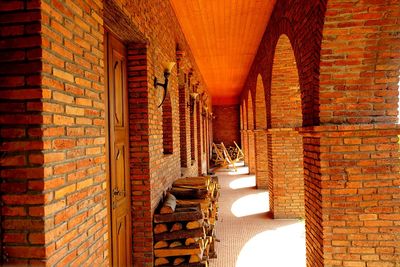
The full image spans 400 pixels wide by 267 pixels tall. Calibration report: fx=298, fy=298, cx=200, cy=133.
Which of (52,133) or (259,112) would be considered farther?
(259,112)

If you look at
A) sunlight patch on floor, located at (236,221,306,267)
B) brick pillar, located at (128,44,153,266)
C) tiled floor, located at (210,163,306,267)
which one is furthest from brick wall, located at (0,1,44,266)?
sunlight patch on floor, located at (236,221,306,267)

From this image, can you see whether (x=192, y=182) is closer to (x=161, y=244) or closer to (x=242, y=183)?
(x=161, y=244)

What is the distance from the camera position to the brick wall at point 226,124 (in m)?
25.5

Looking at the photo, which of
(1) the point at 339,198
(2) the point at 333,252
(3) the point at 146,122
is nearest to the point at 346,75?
(1) the point at 339,198

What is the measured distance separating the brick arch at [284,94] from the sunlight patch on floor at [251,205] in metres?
2.54

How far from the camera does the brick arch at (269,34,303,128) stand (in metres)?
7.07

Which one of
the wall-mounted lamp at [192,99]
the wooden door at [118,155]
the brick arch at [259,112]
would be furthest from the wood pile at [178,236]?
the brick arch at [259,112]

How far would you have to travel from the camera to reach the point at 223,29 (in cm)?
720

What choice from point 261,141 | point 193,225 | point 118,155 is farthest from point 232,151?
point 118,155

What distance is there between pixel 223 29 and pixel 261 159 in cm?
562

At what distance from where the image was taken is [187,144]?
805cm

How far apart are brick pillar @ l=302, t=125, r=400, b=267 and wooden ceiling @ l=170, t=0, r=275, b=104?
3.43 m

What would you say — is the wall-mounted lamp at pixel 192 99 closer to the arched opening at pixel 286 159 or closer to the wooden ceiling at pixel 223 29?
the wooden ceiling at pixel 223 29

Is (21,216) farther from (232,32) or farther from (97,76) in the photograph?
(232,32)
